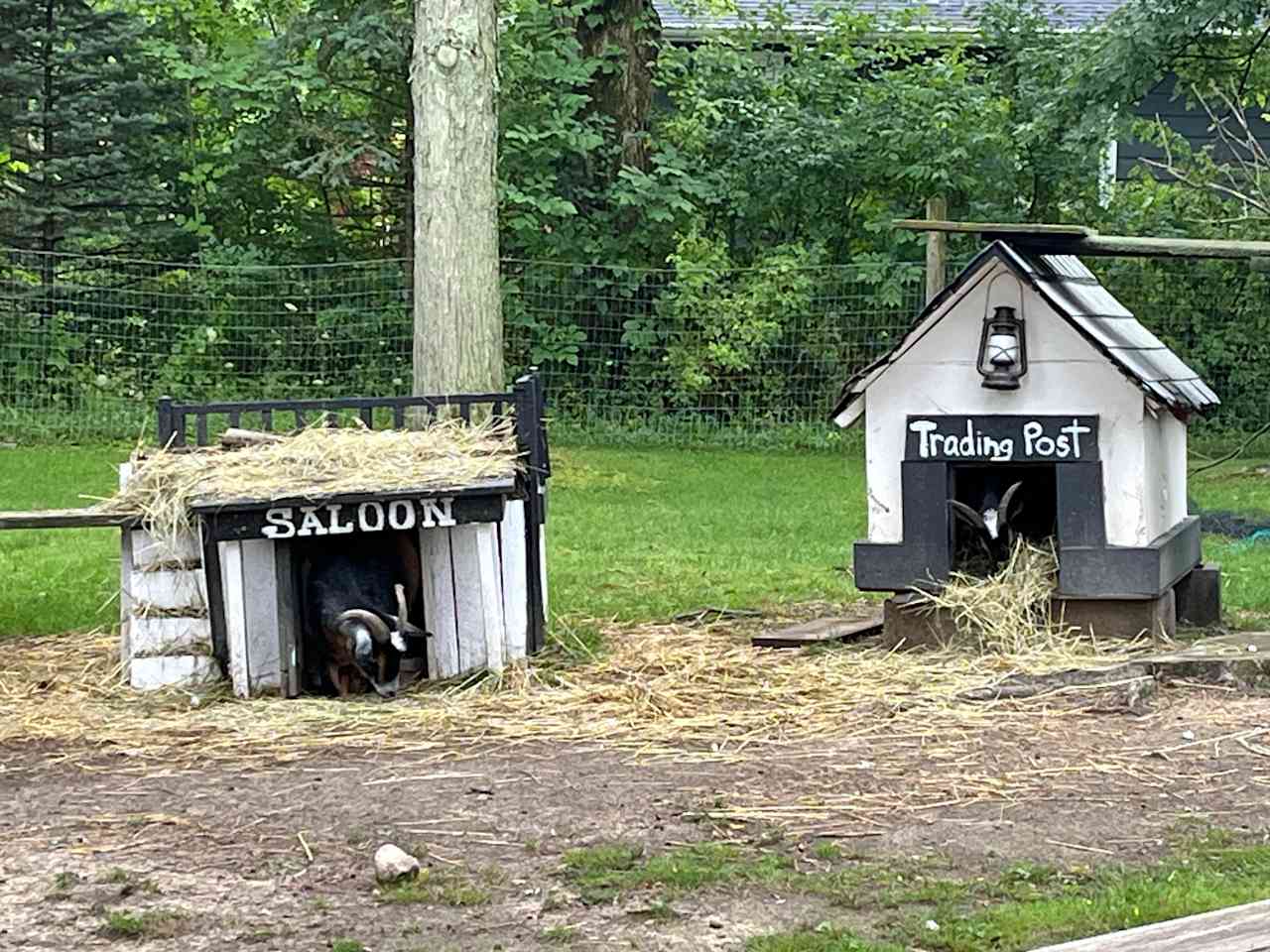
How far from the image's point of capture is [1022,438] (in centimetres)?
689

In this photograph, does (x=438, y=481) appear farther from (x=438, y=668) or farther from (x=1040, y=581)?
(x=1040, y=581)

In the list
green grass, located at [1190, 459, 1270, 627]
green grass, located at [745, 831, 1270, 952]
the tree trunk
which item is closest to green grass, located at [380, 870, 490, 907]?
green grass, located at [745, 831, 1270, 952]

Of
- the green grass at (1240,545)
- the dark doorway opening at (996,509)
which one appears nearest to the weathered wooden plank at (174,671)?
the dark doorway opening at (996,509)

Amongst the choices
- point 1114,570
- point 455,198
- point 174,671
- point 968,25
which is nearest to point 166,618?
point 174,671

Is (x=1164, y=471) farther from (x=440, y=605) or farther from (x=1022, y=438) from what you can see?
(x=440, y=605)

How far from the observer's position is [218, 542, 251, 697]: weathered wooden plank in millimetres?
6406

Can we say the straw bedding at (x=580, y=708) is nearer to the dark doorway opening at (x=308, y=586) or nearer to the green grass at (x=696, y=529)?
the dark doorway opening at (x=308, y=586)

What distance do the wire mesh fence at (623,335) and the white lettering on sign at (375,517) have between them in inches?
360

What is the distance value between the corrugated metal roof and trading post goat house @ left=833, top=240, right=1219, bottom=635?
45.4 feet

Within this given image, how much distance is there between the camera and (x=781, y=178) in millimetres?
17250

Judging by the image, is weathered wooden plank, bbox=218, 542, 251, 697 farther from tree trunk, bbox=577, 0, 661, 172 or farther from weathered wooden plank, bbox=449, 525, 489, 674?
tree trunk, bbox=577, 0, 661, 172

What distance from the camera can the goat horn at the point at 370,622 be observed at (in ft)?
20.9

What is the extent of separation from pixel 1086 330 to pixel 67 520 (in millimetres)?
3620

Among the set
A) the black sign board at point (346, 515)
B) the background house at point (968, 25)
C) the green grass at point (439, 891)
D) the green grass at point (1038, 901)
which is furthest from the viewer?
the background house at point (968, 25)
